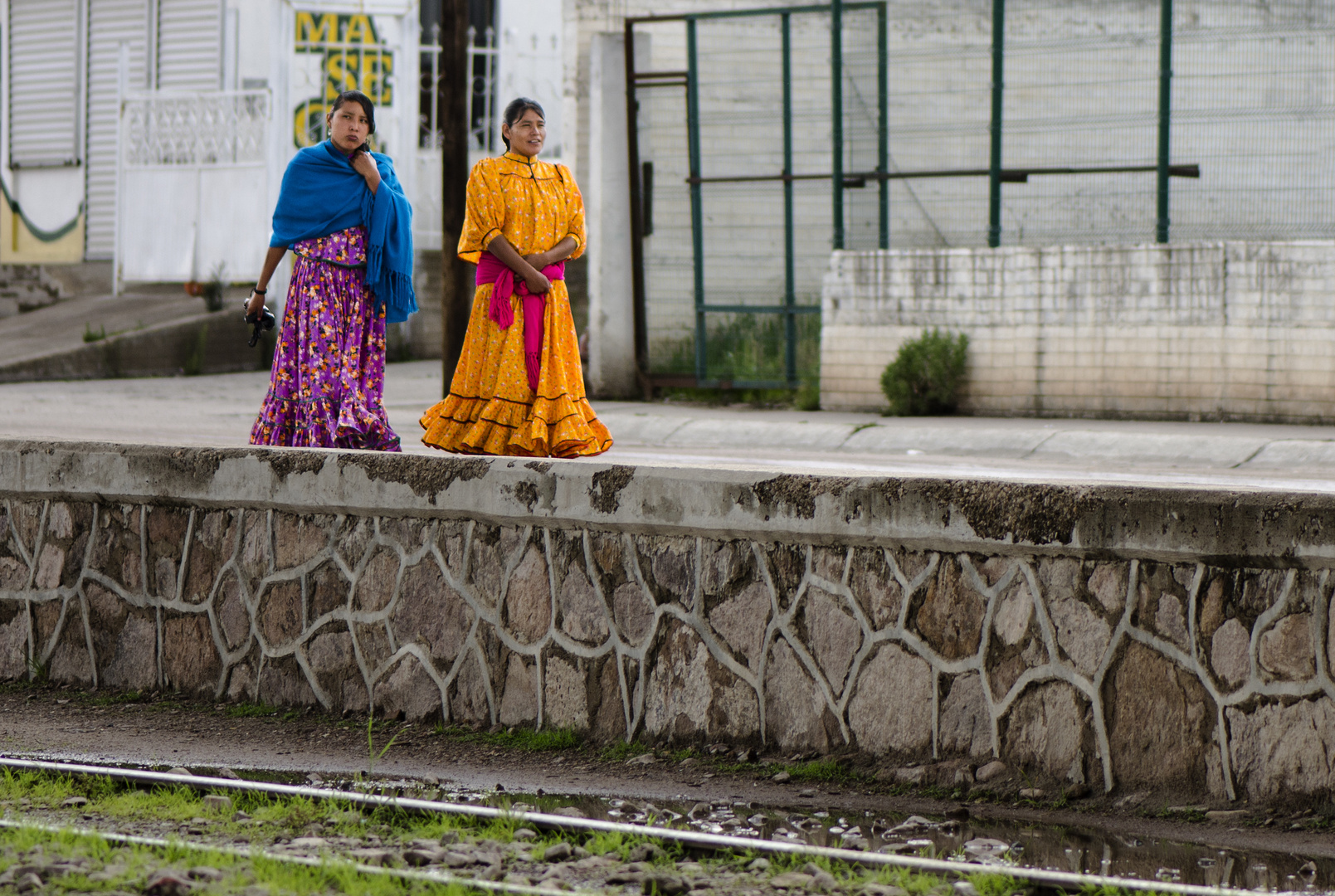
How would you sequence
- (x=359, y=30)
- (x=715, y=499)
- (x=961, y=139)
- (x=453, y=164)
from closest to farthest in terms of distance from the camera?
1. (x=715, y=499)
2. (x=453, y=164)
3. (x=961, y=139)
4. (x=359, y=30)

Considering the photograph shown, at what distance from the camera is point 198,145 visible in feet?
60.2

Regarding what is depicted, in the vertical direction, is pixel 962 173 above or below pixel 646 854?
above

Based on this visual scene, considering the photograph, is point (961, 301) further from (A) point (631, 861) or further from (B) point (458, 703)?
(A) point (631, 861)

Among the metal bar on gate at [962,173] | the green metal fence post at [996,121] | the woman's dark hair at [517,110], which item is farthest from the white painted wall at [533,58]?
the woman's dark hair at [517,110]

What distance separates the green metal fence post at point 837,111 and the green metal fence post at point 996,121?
4.12 ft

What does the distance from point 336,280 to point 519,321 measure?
0.83m

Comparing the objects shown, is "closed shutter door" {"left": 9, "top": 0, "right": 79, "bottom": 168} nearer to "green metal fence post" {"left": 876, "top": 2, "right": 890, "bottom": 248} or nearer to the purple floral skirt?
"green metal fence post" {"left": 876, "top": 2, "right": 890, "bottom": 248}

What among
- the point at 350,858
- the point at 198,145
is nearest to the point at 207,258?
the point at 198,145

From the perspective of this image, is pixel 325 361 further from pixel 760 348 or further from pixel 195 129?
pixel 195 129

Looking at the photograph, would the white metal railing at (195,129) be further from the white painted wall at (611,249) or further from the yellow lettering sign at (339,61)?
the white painted wall at (611,249)

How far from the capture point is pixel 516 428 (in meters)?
7.52

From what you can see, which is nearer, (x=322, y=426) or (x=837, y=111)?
(x=322, y=426)

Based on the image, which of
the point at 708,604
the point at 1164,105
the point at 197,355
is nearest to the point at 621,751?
the point at 708,604

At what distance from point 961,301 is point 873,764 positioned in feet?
26.6
